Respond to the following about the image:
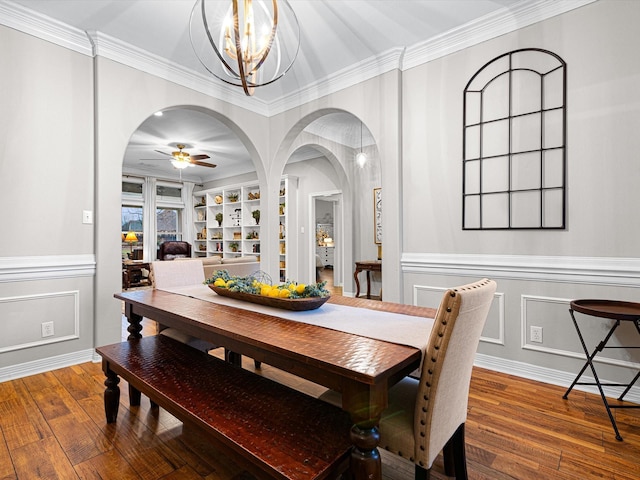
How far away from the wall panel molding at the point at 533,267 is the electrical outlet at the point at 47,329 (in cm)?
304

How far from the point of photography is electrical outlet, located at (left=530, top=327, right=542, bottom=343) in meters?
2.52

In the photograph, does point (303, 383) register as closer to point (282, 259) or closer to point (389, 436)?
point (389, 436)

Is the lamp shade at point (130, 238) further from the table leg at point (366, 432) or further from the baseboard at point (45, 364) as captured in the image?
the table leg at point (366, 432)

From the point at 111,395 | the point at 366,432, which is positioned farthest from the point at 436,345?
the point at 111,395

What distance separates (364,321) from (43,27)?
11.0 ft

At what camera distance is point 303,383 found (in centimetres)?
247

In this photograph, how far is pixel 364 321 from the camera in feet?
5.19

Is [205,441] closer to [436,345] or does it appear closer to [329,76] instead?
[436,345]

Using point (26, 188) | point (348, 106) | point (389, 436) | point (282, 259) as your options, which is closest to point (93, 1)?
point (26, 188)

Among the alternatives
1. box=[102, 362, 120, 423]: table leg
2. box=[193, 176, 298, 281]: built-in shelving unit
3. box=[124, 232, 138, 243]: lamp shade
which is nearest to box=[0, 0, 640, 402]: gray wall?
box=[102, 362, 120, 423]: table leg

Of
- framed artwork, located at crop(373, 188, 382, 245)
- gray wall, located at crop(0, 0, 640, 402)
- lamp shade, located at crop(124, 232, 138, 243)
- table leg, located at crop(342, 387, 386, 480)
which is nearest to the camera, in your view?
table leg, located at crop(342, 387, 386, 480)

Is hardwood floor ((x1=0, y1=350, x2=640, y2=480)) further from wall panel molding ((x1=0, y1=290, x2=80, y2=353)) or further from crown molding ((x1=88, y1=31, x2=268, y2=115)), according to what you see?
crown molding ((x1=88, y1=31, x2=268, y2=115))

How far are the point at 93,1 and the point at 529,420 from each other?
161 inches

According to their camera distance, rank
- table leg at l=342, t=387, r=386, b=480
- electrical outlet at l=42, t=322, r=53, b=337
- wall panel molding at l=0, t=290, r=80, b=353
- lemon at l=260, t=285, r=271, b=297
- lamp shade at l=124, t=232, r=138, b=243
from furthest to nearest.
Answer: lamp shade at l=124, t=232, r=138, b=243 → electrical outlet at l=42, t=322, r=53, b=337 → wall panel molding at l=0, t=290, r=80, b=353 → lemon at l=260, t=285, r=271, b=297 → table leg at l=342, t=387, r=386, b=480
